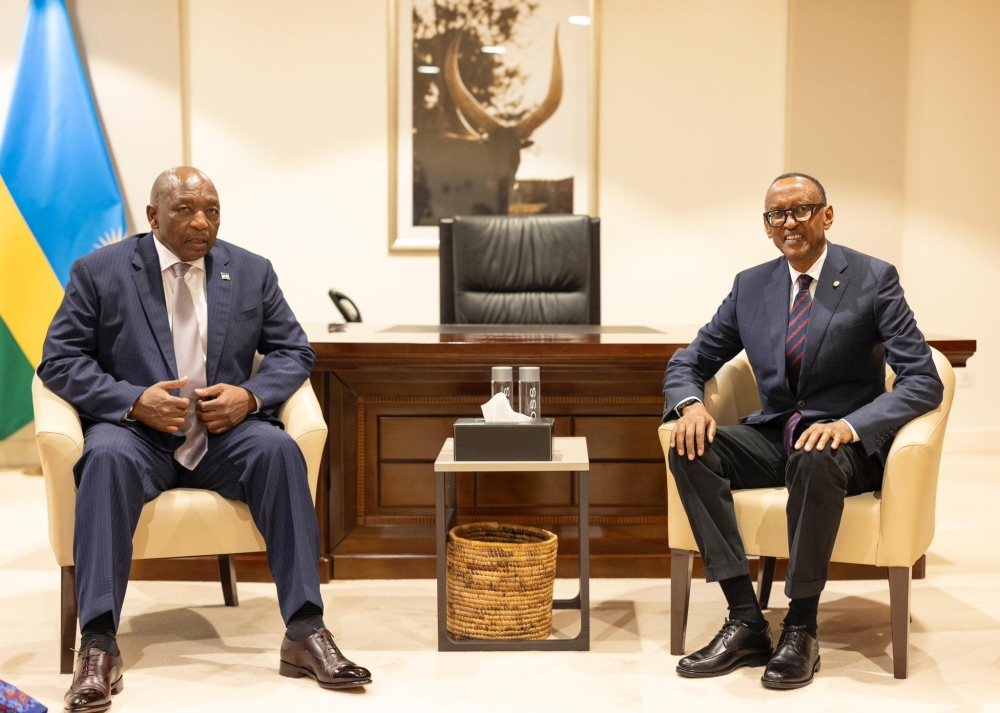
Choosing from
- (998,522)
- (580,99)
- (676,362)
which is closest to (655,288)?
(580,99)

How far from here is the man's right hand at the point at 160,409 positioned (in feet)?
7.87

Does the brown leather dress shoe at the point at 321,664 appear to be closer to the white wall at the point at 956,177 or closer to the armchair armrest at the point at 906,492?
the armchair armrest at the point at 906,492

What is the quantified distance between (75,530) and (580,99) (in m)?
3.65

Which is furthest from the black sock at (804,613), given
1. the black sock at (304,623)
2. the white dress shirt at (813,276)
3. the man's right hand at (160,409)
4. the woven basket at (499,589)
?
the man's right hand at (160,409)

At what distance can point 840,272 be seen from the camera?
8.21ft

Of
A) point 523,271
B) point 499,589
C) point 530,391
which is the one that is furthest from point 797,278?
point 523,271

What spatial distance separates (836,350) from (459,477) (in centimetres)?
121

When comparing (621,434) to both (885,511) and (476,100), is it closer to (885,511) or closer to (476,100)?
(885,511)

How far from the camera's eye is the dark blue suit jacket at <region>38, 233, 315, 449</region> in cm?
243

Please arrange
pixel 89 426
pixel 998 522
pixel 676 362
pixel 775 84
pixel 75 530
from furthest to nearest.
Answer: pixel 775 84
pixel 998 522
pixel 676 362
pixel 89 426
pixel 75 530

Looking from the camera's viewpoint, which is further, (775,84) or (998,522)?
(775,84)

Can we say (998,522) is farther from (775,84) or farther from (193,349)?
(193,349)

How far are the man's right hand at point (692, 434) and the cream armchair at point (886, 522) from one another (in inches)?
2.4

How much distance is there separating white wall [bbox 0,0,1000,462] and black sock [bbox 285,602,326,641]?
120 inches
